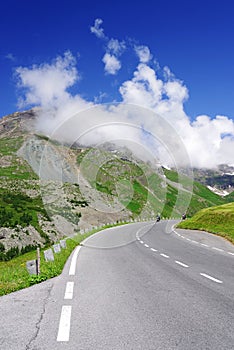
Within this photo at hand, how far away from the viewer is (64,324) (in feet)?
22.0

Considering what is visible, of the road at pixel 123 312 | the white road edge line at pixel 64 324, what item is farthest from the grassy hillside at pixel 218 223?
the white road edge line at pixel 64 324

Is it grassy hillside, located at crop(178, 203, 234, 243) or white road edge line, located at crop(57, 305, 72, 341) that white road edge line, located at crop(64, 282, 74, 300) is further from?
grassy hillside, located at crop(178, 203, 234, 243)

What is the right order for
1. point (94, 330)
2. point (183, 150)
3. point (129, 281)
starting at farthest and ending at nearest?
point (183, 150) < point (129, 281) < point (94, 330)

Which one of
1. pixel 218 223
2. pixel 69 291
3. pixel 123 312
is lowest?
pixel 123 312

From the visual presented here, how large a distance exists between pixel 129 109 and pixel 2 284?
80.5 feet

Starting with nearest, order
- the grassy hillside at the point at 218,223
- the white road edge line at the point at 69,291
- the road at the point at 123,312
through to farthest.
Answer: the road at the point at 123,312 → the white road edge line at the point at 69,291 → the grassy hillside at the point at 218,223

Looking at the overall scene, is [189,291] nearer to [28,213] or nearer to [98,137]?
[98,137]

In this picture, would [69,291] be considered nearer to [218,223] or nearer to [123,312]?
[123,312]

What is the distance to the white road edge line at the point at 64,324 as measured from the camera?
6014 millimetres

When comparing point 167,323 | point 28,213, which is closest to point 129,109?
point 167,323

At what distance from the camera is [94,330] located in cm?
637

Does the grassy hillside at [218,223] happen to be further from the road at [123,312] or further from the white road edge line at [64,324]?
the white road edge line at [64,324]

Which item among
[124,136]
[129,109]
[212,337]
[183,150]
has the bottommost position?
[212,337]

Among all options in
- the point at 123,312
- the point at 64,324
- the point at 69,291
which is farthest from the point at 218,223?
the point at 64,324
